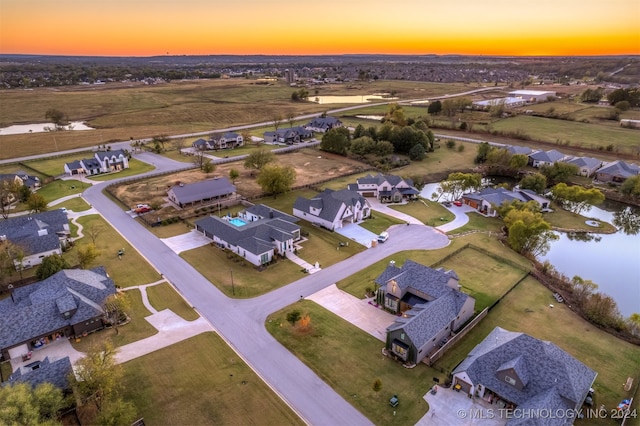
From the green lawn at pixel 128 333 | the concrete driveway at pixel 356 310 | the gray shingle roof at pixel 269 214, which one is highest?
the gray shingle roof at pixel 269 214

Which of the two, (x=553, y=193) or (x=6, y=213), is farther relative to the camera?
(x=553, y=193)

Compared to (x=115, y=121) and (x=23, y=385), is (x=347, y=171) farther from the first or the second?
(x=115, y=121)

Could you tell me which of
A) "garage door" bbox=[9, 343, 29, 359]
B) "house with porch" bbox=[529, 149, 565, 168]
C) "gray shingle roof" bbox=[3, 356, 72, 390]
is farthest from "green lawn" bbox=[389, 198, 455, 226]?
"garage door" bbox=[9, 343, 29, 359]

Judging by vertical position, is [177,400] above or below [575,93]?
below

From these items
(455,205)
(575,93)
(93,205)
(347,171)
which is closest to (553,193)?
(455,205)

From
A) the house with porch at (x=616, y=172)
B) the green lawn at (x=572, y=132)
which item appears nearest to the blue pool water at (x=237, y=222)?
the house with porch at (x=616, y=172)

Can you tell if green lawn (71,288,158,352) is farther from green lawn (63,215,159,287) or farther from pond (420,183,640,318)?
pond (420,183,640,318)

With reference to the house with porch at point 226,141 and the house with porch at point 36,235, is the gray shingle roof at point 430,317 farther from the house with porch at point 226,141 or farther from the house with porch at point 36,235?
the house with porch at point 226,141
